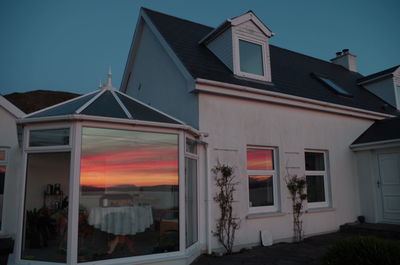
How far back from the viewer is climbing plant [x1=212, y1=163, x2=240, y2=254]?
6871 millimetres

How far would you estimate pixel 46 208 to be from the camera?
5391mm

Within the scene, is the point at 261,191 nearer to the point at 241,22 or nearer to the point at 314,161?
the point at 314,161

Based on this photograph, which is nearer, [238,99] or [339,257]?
[339,257]

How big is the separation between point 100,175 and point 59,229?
112 centimetres

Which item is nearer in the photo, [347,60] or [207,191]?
[207,191]

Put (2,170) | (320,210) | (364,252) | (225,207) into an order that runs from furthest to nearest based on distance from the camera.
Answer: (2,170) → (320,210) → (225,207) → (364,252)

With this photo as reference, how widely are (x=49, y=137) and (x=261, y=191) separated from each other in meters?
5.34

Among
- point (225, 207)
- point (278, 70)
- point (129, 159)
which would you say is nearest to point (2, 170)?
point (129, 159)

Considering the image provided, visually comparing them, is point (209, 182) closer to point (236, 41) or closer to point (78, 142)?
point (78, 142)

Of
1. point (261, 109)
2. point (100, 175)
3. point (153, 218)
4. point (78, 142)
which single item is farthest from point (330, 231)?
point (78, 142)

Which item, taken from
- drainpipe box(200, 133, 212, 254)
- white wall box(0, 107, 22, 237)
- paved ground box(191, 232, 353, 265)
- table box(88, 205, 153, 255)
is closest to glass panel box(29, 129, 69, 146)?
table box(88, 205, 153, 255)

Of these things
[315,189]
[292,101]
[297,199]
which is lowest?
[297,199]

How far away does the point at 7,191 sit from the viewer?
356 inches

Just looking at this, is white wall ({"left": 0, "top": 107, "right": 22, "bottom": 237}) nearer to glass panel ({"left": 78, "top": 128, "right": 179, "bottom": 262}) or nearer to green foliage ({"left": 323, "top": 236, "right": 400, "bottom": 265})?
glass panel ({"left": 78, "top": 128, "right": 179, "bottom": 262})
